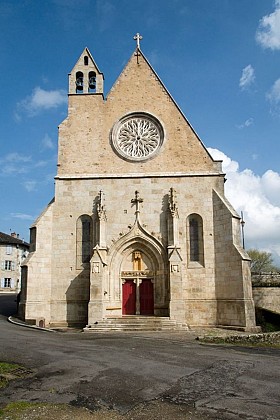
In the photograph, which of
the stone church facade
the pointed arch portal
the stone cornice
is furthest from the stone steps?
the stone cornice

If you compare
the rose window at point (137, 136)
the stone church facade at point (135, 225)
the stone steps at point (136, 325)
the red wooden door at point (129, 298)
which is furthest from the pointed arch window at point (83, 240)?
the rose window at point (137, 136)

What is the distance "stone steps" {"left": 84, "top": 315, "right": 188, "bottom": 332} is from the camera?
18.5 meters

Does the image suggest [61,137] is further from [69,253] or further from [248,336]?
[248,336]

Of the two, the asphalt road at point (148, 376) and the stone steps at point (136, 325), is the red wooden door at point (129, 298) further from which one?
the asphalt road at point (148, 376)

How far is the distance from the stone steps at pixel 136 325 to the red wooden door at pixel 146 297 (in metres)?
1.83

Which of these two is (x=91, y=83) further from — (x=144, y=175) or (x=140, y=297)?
(x=140, y=297)

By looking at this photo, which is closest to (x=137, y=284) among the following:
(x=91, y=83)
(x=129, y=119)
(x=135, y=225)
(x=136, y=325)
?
(x=136, y=325)

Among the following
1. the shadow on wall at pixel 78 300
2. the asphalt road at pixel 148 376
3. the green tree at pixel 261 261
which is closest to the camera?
the asphalt road at pixel 148 376

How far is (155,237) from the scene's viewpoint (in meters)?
21.3

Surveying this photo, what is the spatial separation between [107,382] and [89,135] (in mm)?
17339

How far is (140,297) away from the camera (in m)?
21.5

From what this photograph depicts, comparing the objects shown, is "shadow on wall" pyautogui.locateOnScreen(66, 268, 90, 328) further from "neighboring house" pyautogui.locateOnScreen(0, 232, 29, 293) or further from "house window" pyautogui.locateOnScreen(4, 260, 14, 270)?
"house window" pyautogui.locateOnScreen(4, 260, 14, 270)

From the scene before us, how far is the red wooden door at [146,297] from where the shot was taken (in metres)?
21.3

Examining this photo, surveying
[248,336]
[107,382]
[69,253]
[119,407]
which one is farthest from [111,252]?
[119,407]
